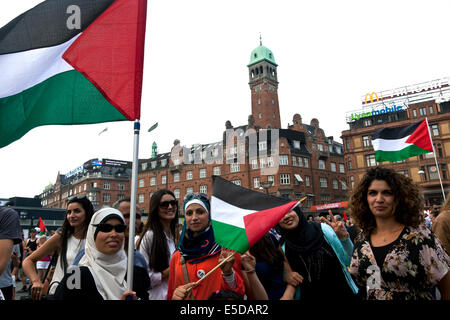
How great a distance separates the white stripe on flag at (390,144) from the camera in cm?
1247

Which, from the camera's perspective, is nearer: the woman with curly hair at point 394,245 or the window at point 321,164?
the woman with curly hair at point 394,245

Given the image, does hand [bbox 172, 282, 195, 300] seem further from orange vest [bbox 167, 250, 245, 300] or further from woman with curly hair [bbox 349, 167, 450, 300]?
woman with curly hair [bbox 349, 167, 450, 300]

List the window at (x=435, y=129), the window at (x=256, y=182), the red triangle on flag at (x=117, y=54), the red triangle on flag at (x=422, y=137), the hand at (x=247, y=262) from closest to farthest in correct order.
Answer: the hand at (x=247, y=262), the red triangle on flag at (x=117, y=54), the red triangle on flag at (x=422, y=137), the window at (x=435, y=129), the window at (x=256, y=182)

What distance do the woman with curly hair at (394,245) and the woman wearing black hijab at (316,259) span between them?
11.1 inches

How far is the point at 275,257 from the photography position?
→ 11.8 ft

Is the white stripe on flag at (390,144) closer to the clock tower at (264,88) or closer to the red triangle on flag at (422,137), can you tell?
the red triangle on flag at (422,137)

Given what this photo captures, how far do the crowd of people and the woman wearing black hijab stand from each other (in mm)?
11

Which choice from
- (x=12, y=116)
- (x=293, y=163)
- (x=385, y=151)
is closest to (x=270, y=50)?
(x=293, y=163)

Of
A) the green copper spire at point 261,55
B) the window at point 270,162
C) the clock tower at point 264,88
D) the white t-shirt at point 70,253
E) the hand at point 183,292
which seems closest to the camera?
the hand at point 183,292

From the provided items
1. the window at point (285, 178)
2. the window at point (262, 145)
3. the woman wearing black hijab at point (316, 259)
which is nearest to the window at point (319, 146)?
the window at point (285, 178)

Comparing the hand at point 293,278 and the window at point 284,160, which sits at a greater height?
the window at point 284,160

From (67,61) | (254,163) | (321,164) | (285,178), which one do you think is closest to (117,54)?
(67,61)

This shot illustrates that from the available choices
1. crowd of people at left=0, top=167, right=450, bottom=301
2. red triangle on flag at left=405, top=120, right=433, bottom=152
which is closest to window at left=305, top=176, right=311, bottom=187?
red triangle on flag at left=405, top=120, right=433, bottom=152

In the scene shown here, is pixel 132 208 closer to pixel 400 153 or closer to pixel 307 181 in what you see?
pixel 400 153
